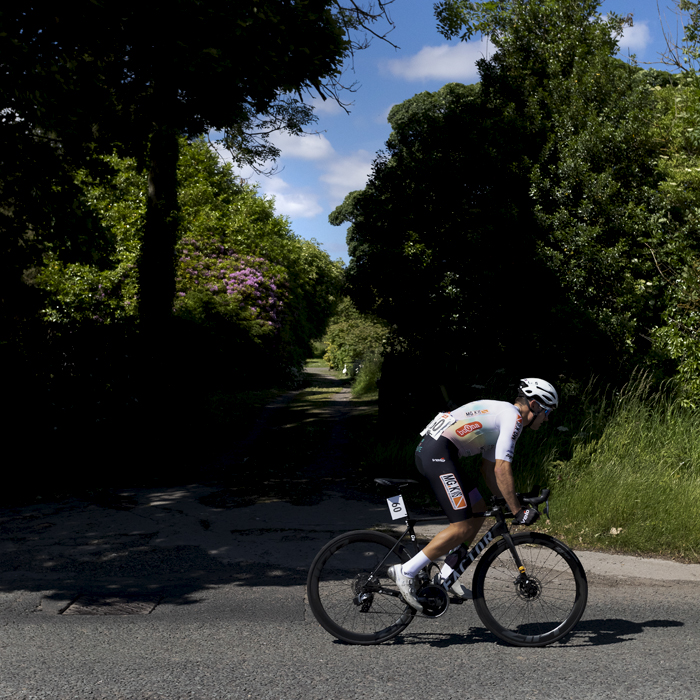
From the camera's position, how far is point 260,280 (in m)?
22.5

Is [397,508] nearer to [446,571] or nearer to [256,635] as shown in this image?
[446,571]

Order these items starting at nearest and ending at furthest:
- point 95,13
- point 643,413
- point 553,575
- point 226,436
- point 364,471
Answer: point 553,575
point 95,13
point 643,413
point 364,471
point 226,436

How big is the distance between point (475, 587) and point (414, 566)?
42 centimetres

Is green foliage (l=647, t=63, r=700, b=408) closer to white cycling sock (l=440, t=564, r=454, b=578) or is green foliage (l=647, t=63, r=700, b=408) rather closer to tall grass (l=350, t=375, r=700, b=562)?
tall grass (l=350, t=375, r=700, b=562)

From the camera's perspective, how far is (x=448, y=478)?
4.43m

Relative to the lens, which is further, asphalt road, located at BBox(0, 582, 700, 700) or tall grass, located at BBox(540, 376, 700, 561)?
tall grass, located at BBox(540, 376, 700, 561)

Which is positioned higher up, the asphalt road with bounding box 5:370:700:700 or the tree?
the tree

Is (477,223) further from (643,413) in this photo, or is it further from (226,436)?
(226,436)

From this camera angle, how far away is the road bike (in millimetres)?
4371

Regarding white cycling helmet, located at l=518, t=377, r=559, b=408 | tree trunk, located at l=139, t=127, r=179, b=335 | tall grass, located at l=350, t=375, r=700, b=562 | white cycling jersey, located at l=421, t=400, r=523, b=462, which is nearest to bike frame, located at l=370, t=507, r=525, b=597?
white cycling jersey, located at l=421, t=400, r=523, b=462

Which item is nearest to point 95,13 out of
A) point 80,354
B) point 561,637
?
point 80,354

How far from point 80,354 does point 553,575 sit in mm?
7564

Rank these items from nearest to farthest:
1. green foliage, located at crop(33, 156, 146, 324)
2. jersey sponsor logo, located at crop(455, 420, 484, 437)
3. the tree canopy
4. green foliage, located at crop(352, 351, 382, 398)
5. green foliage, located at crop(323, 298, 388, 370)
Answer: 1. jersey sponsor logo, located at crop(455, 420, 484, 437)
2. the tree canopy
3. green foliage, located at crop(33, 156, 146, 324)
4. green foliage, located at crop(352, 351, 382, 398)
5. green foliage, located at crop(323, 298, 388, 370)

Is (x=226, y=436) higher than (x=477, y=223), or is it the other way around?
(x=477, y=223)
